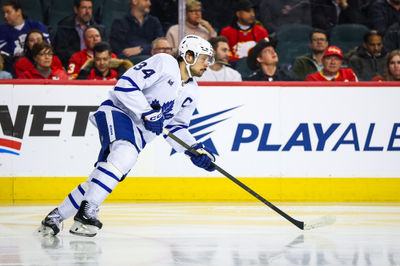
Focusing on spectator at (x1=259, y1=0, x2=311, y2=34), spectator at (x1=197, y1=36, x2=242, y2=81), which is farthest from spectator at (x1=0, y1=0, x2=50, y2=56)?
spectator at (x1=259, y1=0, x2=311, y2=34)

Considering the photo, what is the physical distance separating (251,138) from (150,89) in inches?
88.9

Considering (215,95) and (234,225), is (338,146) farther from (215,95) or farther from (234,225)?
(234,225)

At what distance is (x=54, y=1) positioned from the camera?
7395mm

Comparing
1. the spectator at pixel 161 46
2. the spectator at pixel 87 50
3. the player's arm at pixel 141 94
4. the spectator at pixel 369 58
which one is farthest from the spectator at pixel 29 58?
the spectator at pixel 369 58

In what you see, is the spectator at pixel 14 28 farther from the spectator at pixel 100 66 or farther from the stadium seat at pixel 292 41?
the stadium seat at pixel 292 41

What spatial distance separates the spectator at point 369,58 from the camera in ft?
24.0

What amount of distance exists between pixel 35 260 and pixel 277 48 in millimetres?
4644

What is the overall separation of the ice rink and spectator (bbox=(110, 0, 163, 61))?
6.27 feet

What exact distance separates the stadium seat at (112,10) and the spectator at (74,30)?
0.13 m

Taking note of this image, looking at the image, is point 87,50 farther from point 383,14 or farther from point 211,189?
point 383,14

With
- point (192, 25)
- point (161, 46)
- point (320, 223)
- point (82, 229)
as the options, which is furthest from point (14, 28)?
point (320, 223)

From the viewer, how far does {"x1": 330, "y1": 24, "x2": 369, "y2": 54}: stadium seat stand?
7746 mm

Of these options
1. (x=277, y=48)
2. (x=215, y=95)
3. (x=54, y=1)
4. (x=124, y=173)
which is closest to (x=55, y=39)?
(x=54, y=1)

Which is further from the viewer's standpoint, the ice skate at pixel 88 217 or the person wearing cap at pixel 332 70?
the person wearing cap at pixel 332 70
